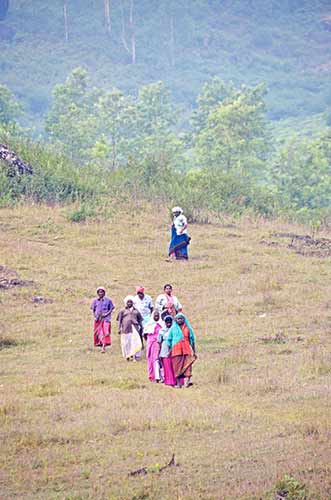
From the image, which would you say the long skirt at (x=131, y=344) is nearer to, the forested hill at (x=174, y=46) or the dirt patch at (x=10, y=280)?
the dirt patch at (x=10, y=280)

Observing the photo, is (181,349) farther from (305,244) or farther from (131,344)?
(305,244)

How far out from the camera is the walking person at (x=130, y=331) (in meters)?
14.2

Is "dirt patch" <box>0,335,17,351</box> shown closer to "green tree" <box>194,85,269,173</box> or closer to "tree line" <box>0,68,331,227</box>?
"tree line" <box>0,68,331,227</box>

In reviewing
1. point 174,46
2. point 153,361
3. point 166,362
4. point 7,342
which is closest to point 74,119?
point 174,46

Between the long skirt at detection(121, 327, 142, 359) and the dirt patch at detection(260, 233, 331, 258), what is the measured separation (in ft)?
33.6

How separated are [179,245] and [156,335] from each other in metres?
9.06

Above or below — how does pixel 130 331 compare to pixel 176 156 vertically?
below

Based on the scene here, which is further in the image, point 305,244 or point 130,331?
point 305,244

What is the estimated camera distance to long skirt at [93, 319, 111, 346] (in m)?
14.9

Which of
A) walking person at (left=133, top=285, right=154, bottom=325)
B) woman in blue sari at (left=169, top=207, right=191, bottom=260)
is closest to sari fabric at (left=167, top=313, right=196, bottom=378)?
walking person at (left=133, top=285, right=154, bottom=325)

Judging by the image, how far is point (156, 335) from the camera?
13398 mm

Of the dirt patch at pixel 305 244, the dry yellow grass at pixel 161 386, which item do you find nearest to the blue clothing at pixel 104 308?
the dry yellow grass at pixel 161 386

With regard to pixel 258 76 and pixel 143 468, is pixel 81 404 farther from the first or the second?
pixel 258 76

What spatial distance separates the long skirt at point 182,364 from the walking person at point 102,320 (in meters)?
2.61
